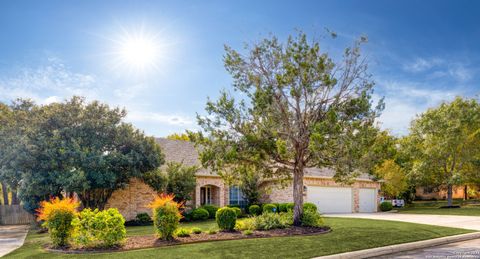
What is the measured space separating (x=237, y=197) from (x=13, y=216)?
15.6 m

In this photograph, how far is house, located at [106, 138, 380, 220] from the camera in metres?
23.8

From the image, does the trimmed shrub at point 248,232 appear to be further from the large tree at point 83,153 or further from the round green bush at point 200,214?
the large tree at point 83,153

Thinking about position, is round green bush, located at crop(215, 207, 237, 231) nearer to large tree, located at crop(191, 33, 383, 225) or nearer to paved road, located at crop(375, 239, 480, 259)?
large tree, located at crop(191, 33, 383, 225)

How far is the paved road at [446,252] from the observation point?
10.7 metres

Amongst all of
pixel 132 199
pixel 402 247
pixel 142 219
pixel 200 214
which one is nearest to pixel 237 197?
pixel 200 214

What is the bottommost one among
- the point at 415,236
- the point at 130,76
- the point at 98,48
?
the point at 415,236

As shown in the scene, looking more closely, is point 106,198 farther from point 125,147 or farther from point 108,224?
point 108,224

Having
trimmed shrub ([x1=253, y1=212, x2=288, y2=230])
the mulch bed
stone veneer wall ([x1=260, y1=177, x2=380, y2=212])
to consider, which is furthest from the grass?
trimmed shrub ([x1=253, y1=212, x2=288, y2=230])

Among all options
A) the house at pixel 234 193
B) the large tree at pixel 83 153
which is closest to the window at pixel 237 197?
the house at pixel 234 193

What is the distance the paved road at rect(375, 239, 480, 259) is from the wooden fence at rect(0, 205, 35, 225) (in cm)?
2560

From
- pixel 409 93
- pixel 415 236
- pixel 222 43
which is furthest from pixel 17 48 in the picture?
pixel 409 93

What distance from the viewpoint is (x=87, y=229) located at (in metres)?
11.9

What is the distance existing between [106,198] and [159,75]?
1013 centimetres

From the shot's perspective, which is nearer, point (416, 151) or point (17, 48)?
point (17, 48)
